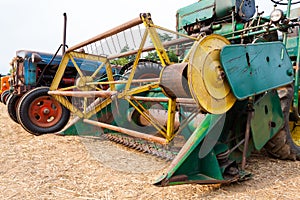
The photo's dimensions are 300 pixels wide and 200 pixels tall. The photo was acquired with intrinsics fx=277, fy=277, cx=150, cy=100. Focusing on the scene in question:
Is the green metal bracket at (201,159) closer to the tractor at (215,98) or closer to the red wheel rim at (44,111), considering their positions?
the tractor at (215,98)

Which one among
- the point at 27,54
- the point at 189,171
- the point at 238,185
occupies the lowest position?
the point at 238,185

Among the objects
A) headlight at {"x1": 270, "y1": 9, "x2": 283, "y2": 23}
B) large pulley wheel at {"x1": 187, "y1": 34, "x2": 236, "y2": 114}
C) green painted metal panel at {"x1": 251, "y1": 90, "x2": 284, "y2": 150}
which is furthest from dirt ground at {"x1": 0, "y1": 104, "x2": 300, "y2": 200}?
headlight at {"x1": 270, "y1": 9, "x2": 283, "y2": 23}

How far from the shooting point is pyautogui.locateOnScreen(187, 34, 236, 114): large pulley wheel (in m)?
1.77

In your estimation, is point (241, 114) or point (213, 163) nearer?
point (213, 163)

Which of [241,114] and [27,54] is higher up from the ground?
[27,54]

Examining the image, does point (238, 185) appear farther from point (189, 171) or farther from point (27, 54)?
point (27, 54)

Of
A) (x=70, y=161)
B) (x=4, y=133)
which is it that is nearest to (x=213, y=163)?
(x=70, y=161)

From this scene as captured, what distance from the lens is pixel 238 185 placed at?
2.16 meters

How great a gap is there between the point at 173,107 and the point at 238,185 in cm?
80

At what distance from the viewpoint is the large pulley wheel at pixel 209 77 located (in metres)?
1.77

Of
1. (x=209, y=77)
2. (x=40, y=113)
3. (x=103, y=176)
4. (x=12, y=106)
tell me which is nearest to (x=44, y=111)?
(x=40, y=113)

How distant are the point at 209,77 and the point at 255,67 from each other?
510mm

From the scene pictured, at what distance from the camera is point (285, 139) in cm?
265

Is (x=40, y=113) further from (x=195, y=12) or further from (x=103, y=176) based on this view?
(x=195, y=12)
